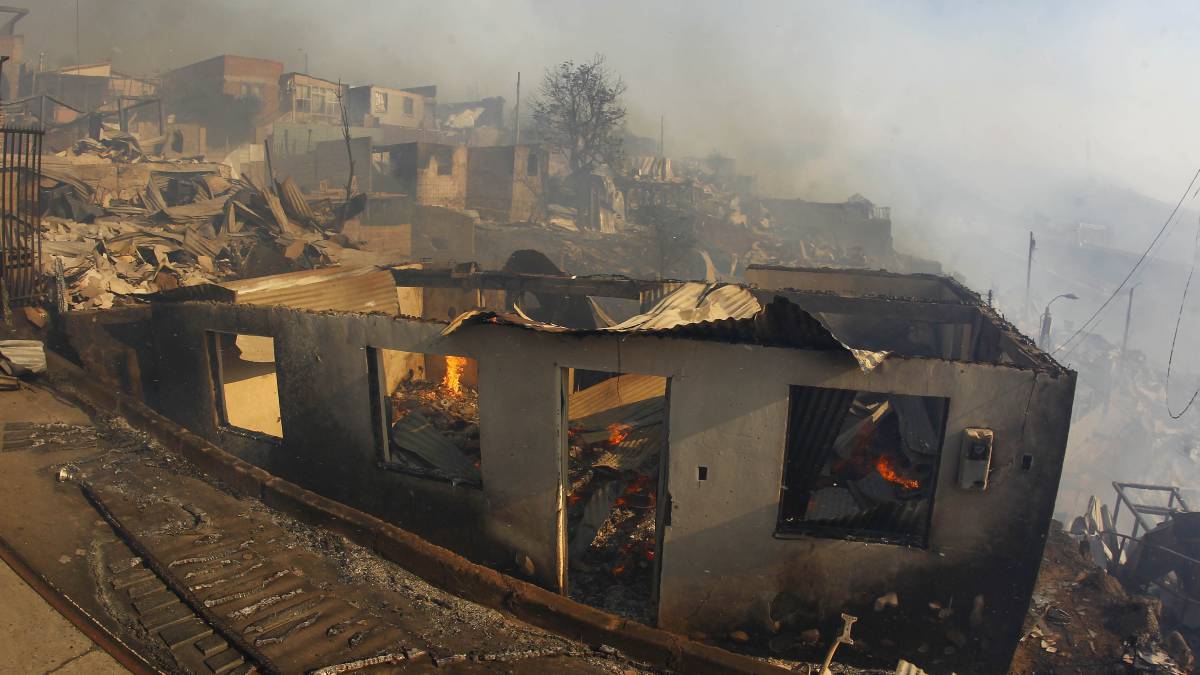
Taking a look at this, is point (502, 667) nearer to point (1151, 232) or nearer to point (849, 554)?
point (849, 554)

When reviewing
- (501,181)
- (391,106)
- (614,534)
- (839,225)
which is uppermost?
(391,106)

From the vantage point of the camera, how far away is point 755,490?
7.43m

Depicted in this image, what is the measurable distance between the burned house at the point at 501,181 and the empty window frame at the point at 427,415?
79.9ft

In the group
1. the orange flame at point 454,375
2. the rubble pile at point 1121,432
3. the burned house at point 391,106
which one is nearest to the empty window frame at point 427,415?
the orange flame at point 454,375

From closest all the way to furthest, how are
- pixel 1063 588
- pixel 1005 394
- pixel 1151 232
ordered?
pixel 1005 394, pixel 1063 588, pixel 1151 232

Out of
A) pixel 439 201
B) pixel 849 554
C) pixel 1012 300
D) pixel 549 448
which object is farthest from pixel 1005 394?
pixel 1012 300

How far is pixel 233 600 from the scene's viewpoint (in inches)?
224

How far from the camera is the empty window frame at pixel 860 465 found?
25.1 ft

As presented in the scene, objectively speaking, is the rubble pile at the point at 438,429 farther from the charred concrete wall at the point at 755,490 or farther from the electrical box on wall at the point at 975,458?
the electrical box on wall at the point at 975,458

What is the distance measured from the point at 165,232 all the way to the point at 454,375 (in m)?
11.3

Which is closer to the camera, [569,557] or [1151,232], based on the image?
[569,557]

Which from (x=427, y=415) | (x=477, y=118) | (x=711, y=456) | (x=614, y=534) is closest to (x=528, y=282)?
(x=427, y=415)

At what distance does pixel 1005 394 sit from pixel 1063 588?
17.0 ft

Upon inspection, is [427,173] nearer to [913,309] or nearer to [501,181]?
[501,181]
